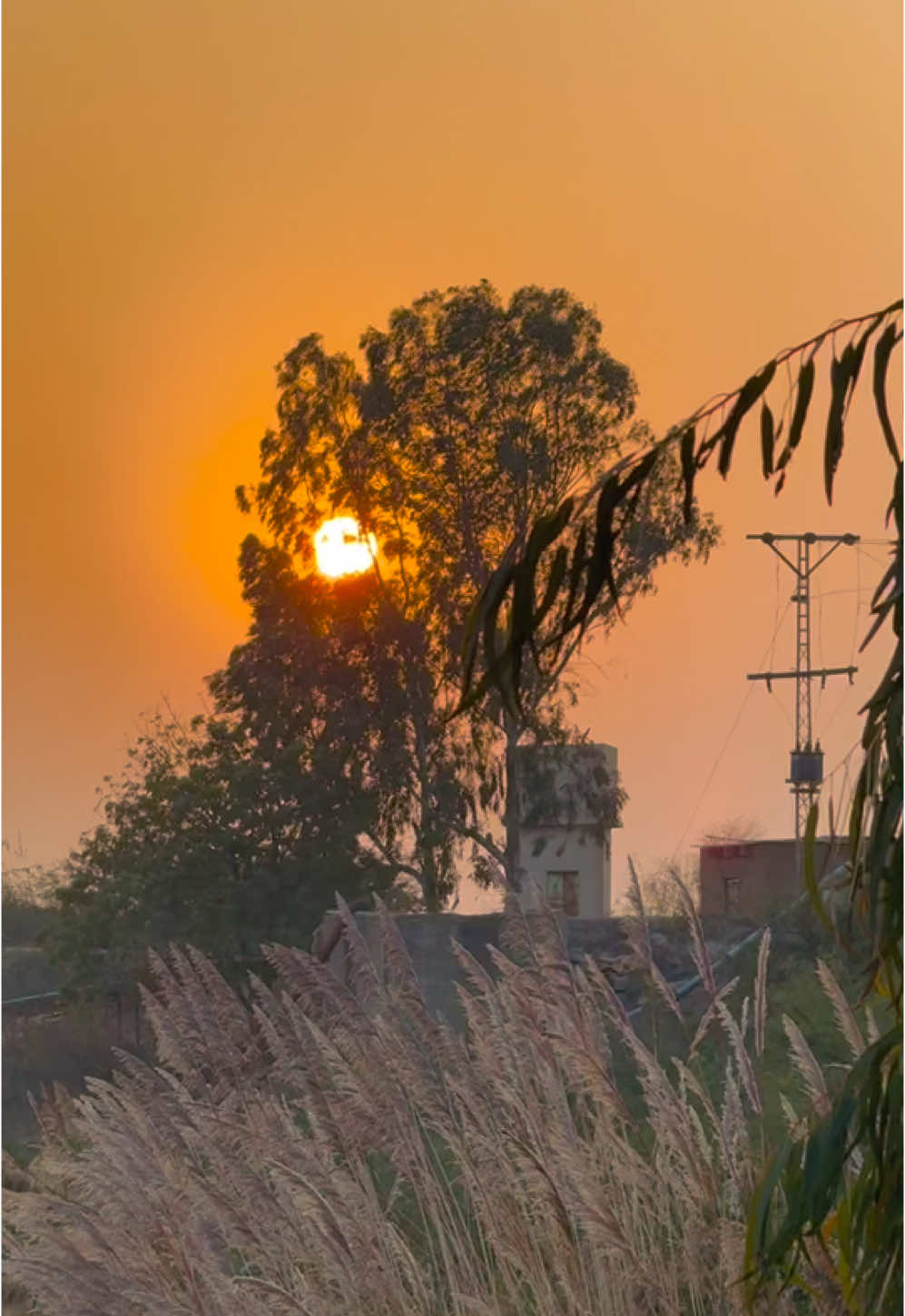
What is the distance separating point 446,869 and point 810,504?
3.80 meters

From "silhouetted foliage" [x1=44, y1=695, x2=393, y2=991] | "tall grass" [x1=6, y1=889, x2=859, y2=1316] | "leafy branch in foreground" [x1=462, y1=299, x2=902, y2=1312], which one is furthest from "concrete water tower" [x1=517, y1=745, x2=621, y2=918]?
"leafy branch in foreground" [x1=462, y1=299, x2=902, y2=1312]

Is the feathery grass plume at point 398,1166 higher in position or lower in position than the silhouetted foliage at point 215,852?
lower

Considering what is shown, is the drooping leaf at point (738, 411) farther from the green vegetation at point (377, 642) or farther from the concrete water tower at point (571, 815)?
the green vegetation at point (377, 642)

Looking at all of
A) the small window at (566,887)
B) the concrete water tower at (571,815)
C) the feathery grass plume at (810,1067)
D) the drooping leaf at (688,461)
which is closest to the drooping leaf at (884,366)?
the drooping leaf at (688,461)

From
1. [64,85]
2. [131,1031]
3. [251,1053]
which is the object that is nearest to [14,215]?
[64,85]

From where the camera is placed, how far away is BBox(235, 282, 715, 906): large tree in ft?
39.7

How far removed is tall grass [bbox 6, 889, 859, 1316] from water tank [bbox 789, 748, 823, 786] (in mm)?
7062

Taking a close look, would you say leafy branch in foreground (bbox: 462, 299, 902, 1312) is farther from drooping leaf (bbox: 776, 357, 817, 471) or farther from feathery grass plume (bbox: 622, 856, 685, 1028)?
feathery grass plume (bbox: 622, 856, 685, 1028)

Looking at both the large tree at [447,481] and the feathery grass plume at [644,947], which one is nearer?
the feathery grass plume at [644,947]

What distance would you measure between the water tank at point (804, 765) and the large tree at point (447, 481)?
2.30 m

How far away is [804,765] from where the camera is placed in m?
9.91

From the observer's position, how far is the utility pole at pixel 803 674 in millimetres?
9289

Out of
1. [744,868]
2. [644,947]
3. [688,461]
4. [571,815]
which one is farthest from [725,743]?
[688,461]

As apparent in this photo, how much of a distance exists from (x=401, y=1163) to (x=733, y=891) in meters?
8.60
